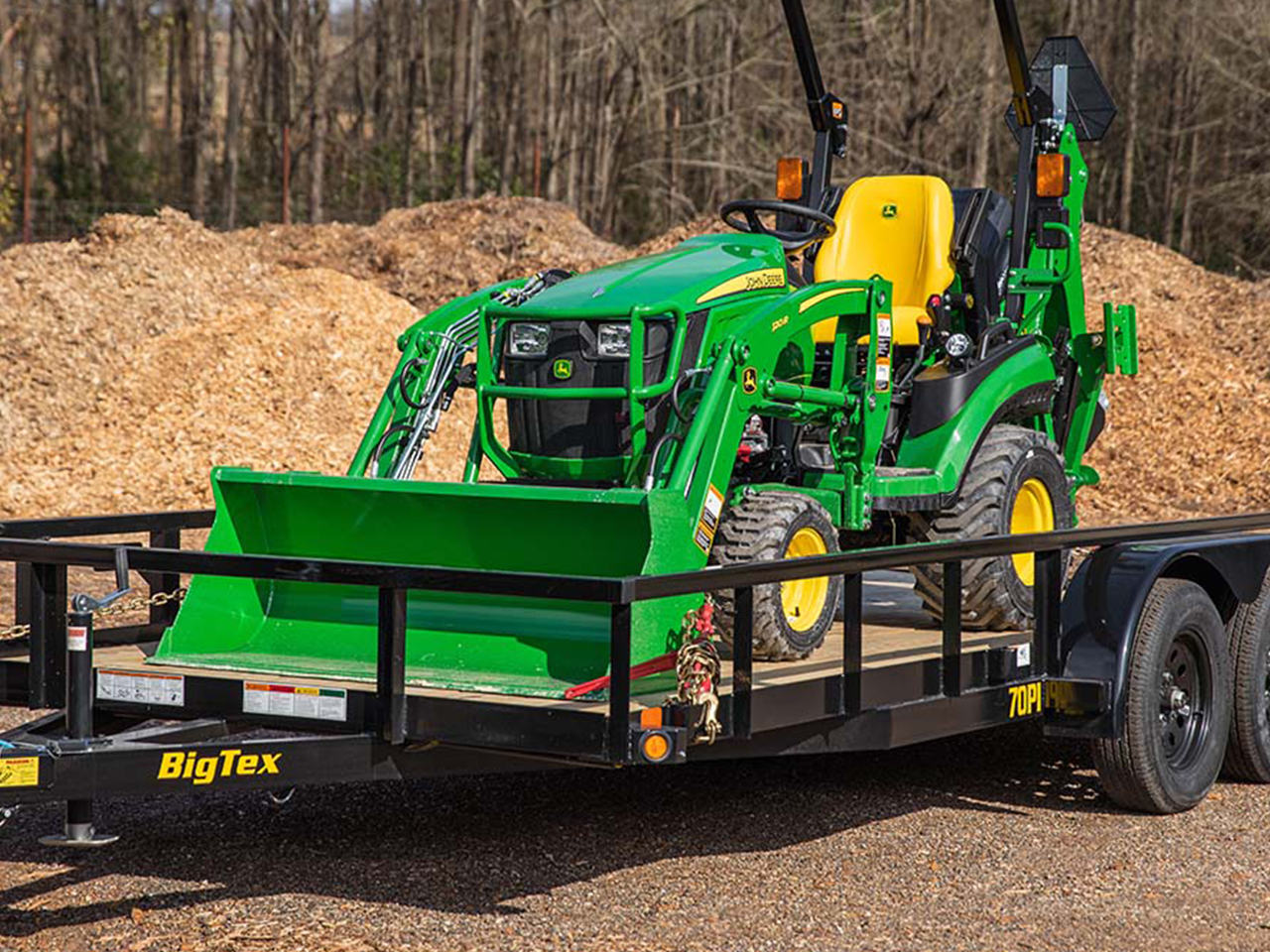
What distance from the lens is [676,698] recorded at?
15.7 ft

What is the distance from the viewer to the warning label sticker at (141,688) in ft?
16.6

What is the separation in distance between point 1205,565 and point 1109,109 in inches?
107

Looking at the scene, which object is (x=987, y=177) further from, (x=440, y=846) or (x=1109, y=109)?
(x=440, y=846)

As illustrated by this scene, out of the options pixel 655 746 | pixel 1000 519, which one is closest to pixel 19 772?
pixel 655 746

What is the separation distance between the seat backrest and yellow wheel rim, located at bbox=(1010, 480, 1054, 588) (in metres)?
0.90

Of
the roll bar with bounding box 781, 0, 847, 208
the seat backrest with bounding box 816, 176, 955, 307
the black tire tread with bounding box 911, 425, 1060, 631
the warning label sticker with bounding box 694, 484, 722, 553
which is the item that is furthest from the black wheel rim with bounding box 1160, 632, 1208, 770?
the roll bar with bounding box 781, 0, 847, 208

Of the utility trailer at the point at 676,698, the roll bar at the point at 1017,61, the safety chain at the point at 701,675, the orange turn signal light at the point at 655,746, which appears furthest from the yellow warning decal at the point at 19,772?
the roll bar at the point at 1017,61

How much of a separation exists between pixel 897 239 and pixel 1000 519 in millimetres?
1423

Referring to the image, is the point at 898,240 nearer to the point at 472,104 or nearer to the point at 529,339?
the point at 529,339

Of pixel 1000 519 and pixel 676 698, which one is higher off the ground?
pixel 1000 519

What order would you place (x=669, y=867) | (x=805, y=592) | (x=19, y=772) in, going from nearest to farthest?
(x=19, y=772)
(x=669, y=867)
(x=805, y=592)

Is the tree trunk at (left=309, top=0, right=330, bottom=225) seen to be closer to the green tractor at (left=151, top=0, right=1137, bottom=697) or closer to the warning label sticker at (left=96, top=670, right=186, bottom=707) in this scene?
the green tractor at (left=151, top=0, right=1137, bottom=697)

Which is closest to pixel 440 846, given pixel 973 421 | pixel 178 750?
pixel 178 750

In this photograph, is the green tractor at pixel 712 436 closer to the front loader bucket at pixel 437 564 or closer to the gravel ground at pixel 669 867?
the front loader bucket at pixel 437 564
